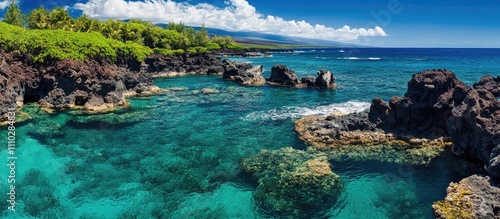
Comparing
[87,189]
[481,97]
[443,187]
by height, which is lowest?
[87,189]

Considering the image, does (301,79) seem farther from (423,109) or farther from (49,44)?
(49,44)

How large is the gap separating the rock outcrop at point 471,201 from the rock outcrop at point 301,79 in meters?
51.5

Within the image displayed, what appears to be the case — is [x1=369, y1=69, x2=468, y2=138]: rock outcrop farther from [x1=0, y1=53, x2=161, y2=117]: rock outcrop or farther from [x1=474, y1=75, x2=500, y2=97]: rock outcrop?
[x1=0, y1=53, x2=161, y2=117]: rock outcrop

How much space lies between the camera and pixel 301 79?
79.4m

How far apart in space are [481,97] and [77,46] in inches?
2205

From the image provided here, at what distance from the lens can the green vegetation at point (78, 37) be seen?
50875mm

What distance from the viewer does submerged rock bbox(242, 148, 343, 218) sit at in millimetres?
23312

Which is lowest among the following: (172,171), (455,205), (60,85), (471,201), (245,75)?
(172,171)

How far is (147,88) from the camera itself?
64750 millimetres

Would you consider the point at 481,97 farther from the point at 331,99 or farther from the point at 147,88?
the point at 147,88

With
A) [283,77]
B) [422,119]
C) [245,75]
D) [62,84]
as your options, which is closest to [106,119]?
[62,84]

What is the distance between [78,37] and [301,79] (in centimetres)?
4806

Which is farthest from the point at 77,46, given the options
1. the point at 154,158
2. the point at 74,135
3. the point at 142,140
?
the point at 154,158

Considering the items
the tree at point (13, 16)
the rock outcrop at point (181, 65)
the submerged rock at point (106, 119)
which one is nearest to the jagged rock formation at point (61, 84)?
the submerged rock at point (106, 119)
